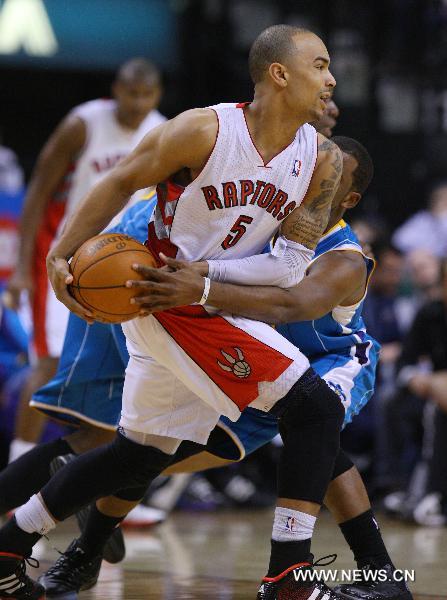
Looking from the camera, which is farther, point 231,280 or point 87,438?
point 87,438

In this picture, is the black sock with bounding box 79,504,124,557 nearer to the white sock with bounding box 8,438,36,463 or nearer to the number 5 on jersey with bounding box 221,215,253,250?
the number 5 on jersey with bounding box 221,215,253,250

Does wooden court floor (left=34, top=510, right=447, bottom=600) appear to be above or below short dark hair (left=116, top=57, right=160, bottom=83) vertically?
below

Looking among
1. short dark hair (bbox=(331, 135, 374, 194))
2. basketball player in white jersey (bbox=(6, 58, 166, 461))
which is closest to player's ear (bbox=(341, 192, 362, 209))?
short dark hair (bbox=(331, 135, 374, 194))

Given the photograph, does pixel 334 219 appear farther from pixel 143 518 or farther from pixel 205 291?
pixel 143 518

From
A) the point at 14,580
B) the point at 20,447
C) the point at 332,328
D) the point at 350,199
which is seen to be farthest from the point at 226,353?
the point at 20,447

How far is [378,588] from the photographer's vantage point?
387cm

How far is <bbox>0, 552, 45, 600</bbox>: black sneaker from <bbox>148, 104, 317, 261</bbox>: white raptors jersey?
3.64 ft

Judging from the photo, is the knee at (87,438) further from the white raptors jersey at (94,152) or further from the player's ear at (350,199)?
the white raptors jersey at (94,152)

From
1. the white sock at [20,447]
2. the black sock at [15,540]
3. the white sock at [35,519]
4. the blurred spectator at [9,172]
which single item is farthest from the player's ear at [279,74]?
the blurred spectator at [9,172]

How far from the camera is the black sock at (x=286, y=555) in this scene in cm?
349

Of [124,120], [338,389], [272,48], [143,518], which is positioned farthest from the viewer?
[143,518]

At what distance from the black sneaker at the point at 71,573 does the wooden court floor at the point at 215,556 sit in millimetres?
53

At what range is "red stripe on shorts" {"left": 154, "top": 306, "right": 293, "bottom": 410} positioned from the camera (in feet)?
11.5

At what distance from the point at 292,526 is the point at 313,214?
39.0 inches
